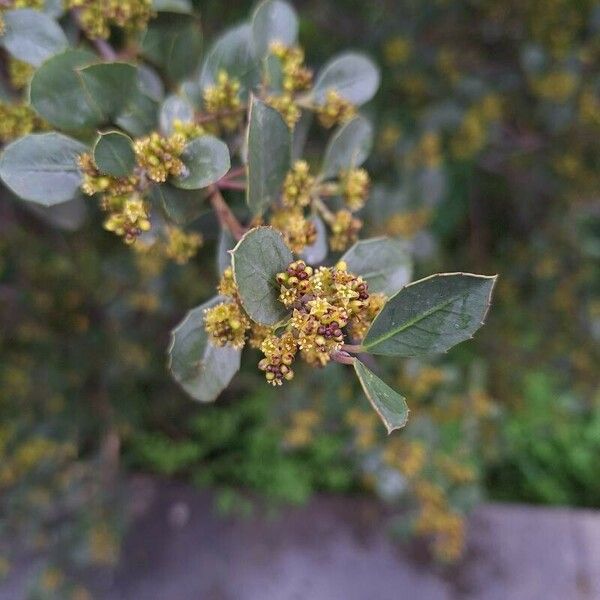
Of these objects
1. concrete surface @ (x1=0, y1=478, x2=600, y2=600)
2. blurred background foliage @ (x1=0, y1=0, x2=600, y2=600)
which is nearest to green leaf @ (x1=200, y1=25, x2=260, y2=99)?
blurred background foliage @ (x1=0, y1=0, x2=600, y2=600)

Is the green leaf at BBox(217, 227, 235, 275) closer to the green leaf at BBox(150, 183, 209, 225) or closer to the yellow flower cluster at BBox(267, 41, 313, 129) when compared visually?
the green leaf at BBox(150, 183, 209, 225)

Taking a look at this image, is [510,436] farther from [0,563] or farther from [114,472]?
[0,563]

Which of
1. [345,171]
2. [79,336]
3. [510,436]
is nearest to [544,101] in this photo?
[345,171]

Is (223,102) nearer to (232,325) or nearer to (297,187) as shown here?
(297,187)

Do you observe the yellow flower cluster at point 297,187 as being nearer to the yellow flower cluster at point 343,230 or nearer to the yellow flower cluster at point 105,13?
the yellow flower cluster at point 343,230

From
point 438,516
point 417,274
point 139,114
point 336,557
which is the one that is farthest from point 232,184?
point 336,557
